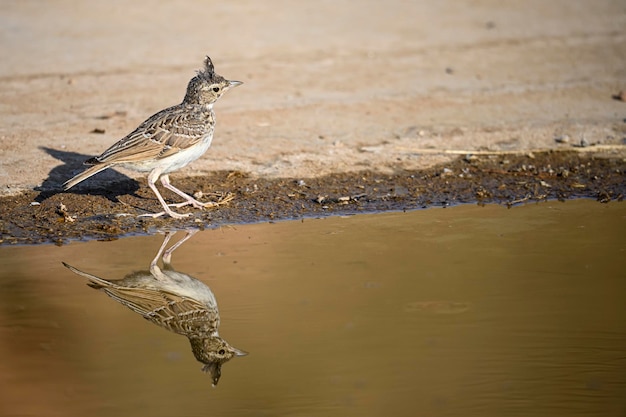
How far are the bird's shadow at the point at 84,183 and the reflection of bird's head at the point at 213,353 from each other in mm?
3200

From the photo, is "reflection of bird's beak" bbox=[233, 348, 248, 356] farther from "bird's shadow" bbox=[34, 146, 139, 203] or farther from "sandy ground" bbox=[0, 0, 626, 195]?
"sandy ground" bbox=[0, 0, 626, 195]

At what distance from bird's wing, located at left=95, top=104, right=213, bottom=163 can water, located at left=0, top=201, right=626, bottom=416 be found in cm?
82

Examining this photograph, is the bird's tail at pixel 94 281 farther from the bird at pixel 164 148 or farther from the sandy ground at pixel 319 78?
the sandy ground at pixel 319 78

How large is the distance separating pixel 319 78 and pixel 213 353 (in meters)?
7.36

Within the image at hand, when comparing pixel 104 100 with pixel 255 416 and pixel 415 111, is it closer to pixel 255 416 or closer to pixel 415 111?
pixel 415 111

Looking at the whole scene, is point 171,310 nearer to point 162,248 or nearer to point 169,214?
point 162,248

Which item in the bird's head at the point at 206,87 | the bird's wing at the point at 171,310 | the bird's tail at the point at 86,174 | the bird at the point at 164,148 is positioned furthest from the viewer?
the bird's head at the point at 206,87

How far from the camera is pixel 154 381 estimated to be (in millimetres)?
5617

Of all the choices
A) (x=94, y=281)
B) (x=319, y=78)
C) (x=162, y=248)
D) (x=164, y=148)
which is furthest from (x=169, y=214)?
(x=319, y=78)

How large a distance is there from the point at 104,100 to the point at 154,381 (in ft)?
23.0

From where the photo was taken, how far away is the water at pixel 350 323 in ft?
17.9

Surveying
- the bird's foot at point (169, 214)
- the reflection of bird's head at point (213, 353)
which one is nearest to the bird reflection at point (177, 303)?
the reflection of bird's head at point (213, 353)

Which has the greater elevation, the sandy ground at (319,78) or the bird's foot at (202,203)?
the sandy ground at (319,78)

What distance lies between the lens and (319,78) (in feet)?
42.4
